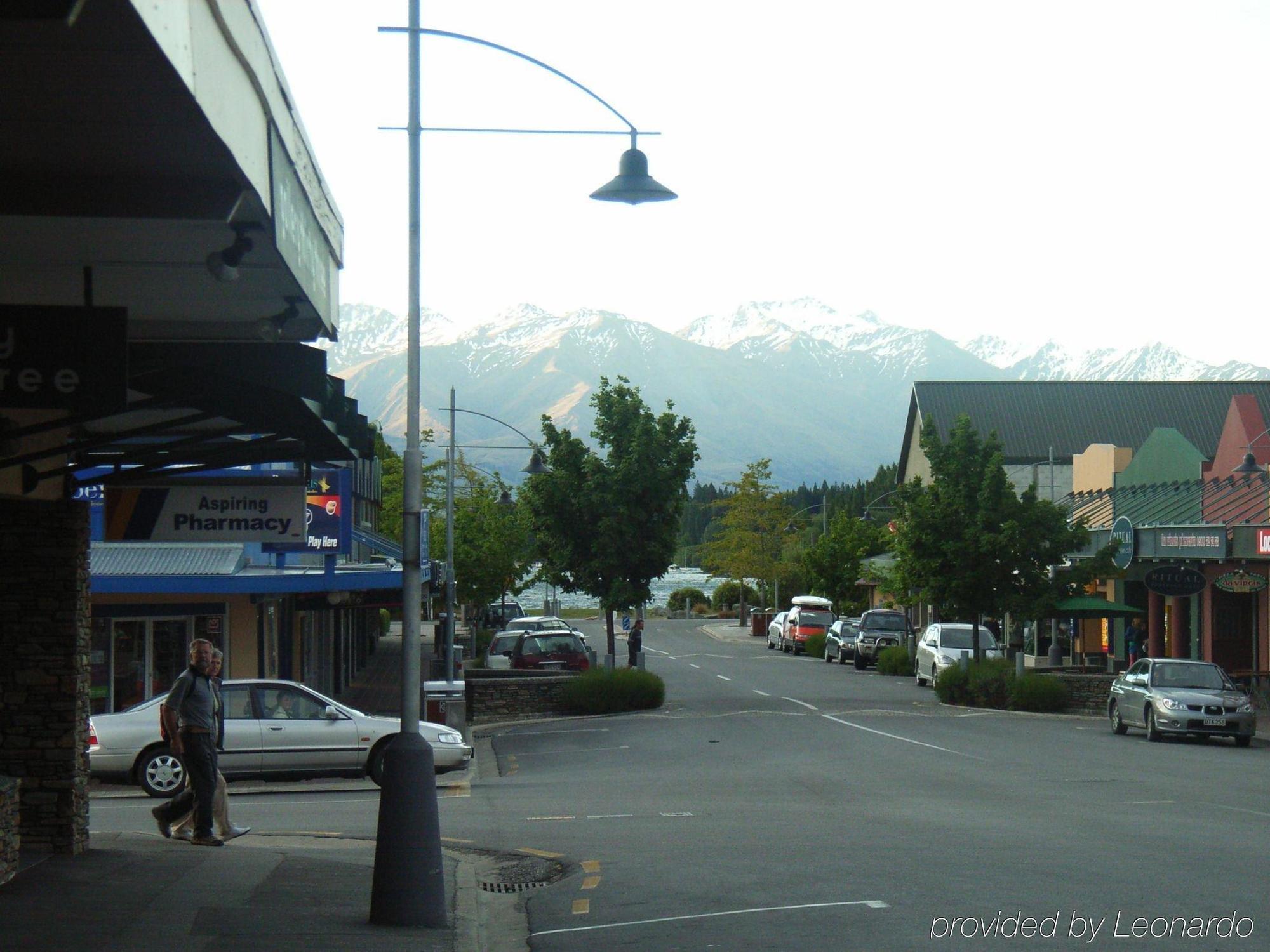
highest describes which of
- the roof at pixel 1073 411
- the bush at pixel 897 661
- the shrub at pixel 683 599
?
the roof at pixel 1073 411

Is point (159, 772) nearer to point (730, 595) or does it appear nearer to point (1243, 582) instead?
point (1243, 582)

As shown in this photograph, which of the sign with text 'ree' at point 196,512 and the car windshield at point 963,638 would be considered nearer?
the sign with text 'ree' at point 196,512

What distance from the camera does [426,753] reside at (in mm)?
8961

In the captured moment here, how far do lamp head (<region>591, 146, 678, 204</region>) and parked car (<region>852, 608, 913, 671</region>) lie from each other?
37.6m

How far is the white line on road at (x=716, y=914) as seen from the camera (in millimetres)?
9141

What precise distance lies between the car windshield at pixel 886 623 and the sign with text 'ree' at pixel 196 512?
39.7 metres

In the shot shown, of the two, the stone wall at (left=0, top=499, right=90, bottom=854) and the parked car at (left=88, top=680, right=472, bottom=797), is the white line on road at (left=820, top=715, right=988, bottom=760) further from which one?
the stone wall at (left=0, top=499, right=90, bottom=854)

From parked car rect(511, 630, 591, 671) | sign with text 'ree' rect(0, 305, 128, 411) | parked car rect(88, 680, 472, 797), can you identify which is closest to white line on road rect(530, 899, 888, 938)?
sign with text 'ree' rect(0, 305, 128, 411)

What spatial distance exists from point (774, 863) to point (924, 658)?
28998 millimetres

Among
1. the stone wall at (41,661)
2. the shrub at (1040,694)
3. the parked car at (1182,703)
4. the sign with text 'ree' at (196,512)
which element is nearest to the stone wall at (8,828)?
the stone wall at (41,661)

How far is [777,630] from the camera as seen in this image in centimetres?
6550

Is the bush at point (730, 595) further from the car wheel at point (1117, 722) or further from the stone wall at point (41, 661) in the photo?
the stone wall at point (41, 661)

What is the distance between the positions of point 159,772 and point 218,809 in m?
6.18

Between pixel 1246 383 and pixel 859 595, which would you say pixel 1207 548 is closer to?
pixel 859 595
